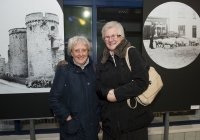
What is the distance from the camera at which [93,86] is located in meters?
1.58

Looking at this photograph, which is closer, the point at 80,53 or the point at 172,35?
the point at 80,53

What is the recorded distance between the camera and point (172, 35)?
218 centimetres

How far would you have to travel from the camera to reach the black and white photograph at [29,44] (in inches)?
74.7

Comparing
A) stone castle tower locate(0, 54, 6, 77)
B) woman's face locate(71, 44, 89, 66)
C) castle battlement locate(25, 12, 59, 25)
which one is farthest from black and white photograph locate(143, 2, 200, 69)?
stone castle tower locate(0, 54, 6, 77)

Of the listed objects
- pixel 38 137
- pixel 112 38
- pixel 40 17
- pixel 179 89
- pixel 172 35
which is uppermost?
pixel 40 17

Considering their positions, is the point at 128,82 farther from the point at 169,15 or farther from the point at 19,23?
the point at 19,23

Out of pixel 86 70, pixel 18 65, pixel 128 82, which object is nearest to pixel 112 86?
pixel 128 82

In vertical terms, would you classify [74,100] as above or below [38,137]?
above

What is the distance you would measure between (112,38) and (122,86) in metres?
0.42

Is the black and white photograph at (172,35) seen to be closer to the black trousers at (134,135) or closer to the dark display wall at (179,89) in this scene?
the dark display wall at (179,89)

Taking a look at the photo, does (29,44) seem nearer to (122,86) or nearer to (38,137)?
(122,86)

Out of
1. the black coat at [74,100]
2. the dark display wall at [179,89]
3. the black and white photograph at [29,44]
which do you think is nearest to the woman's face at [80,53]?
the black coat at [74,100]

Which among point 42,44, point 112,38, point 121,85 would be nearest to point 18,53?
point 42,44

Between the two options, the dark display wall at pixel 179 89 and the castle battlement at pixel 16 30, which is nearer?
the castle battlement at pixel 16 30
